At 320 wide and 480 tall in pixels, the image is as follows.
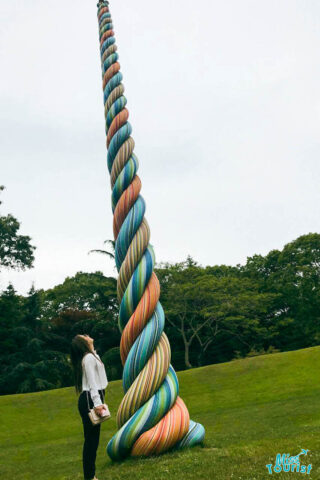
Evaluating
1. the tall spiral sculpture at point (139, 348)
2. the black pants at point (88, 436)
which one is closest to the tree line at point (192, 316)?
the tall spiral sculpture at point (139, 348)

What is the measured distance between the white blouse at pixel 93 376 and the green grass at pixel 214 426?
3.25 feet

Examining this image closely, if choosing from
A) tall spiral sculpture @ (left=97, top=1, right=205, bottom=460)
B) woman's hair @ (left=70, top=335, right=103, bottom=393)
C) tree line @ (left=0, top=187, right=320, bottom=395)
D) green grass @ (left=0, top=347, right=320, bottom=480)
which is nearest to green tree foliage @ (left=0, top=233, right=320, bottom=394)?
tree line @ (left=0, top=187, right=320, bottom=395)

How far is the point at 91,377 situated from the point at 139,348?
1.23 meters

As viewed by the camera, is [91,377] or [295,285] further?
[295,285]

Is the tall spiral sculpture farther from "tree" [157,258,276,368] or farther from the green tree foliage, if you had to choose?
"tree" [157,258,276,368]

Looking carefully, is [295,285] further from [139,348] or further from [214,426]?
[139,348]

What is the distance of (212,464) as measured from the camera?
5.02 m

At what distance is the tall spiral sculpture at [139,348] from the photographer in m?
5.68

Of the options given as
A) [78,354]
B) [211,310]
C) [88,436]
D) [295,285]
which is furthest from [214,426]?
[295,285]

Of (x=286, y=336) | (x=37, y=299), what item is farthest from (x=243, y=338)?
(x=37, y=299)

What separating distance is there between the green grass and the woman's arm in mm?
948

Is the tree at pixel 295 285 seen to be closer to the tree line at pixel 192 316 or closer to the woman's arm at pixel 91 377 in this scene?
the tree line at pixel 192 316

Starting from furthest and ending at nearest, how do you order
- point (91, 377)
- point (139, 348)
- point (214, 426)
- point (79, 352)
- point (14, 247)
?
point (14, 247) → point (214, 426) → point (139, 348) → point (79, 352) → point (91, 377)

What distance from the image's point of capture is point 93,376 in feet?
15.5
